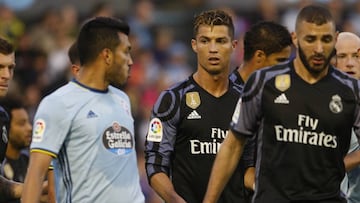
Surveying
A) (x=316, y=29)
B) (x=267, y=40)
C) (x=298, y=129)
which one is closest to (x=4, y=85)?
(x=267, y=40)

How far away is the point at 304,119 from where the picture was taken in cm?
828

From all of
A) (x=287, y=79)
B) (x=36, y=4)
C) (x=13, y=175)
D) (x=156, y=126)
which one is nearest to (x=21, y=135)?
(x=13, y=175)

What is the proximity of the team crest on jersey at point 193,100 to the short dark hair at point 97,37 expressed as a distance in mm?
949

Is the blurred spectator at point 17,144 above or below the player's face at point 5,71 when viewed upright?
below

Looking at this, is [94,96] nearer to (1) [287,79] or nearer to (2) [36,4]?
(1) [287,79]

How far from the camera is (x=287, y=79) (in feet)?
27.4

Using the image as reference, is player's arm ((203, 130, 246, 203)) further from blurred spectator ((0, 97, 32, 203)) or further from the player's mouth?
blurred spectator ((0, 97, 32, 203))

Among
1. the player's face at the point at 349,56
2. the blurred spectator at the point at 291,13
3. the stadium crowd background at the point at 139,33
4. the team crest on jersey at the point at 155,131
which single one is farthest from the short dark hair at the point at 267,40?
Answer: the blurred spectator at the point at 291,13

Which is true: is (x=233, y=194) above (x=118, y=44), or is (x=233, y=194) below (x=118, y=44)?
below

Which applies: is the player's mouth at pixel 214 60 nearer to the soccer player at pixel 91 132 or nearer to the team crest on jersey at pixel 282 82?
the soccer player at pixel 91 132

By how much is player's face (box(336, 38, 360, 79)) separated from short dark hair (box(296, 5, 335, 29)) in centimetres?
201

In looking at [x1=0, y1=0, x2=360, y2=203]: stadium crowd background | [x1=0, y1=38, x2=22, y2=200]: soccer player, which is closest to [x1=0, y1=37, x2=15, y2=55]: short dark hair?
[x1=0, y1=38, x2=22, y2=200]: soccer player

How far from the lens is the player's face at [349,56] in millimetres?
10359

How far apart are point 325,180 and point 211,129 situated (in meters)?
1.52
